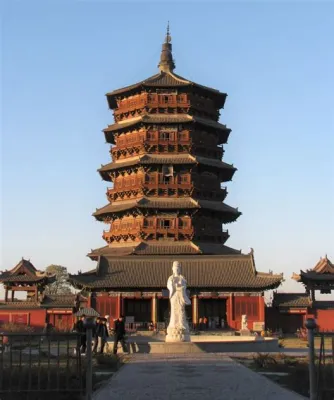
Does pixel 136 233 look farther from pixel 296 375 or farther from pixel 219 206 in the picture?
pixel 296 375

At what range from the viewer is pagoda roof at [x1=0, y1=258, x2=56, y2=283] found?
44.1 meters

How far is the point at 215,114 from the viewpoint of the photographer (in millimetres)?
49719

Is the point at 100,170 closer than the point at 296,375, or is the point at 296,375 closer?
the point at 296,375

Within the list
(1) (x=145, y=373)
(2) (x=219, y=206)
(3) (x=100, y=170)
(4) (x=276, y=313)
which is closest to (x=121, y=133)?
(3) (x=100, y=170)

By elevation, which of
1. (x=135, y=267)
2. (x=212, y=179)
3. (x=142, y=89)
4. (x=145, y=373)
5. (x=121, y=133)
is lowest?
(x=145, y=373)

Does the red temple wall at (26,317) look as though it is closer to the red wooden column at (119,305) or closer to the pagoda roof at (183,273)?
the pagoda roof at (183,273)

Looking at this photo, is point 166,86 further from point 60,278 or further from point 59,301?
point 60,278

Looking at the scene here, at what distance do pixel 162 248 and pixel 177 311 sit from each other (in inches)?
702

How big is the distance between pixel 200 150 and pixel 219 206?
5.01m

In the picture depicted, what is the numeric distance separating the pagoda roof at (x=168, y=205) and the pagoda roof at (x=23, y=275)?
6.63m

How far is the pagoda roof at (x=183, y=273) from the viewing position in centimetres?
4003

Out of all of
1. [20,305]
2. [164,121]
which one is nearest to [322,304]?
[164,121]

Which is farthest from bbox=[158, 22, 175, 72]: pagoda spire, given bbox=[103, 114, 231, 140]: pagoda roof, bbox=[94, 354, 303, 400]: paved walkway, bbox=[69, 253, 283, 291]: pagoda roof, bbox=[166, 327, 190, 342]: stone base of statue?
bbox=[94, 354, 303, 400]: paved walkway

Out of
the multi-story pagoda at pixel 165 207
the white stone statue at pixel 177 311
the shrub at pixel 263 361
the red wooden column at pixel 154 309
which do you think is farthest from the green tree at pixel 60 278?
the shrub at pixel 263 361
